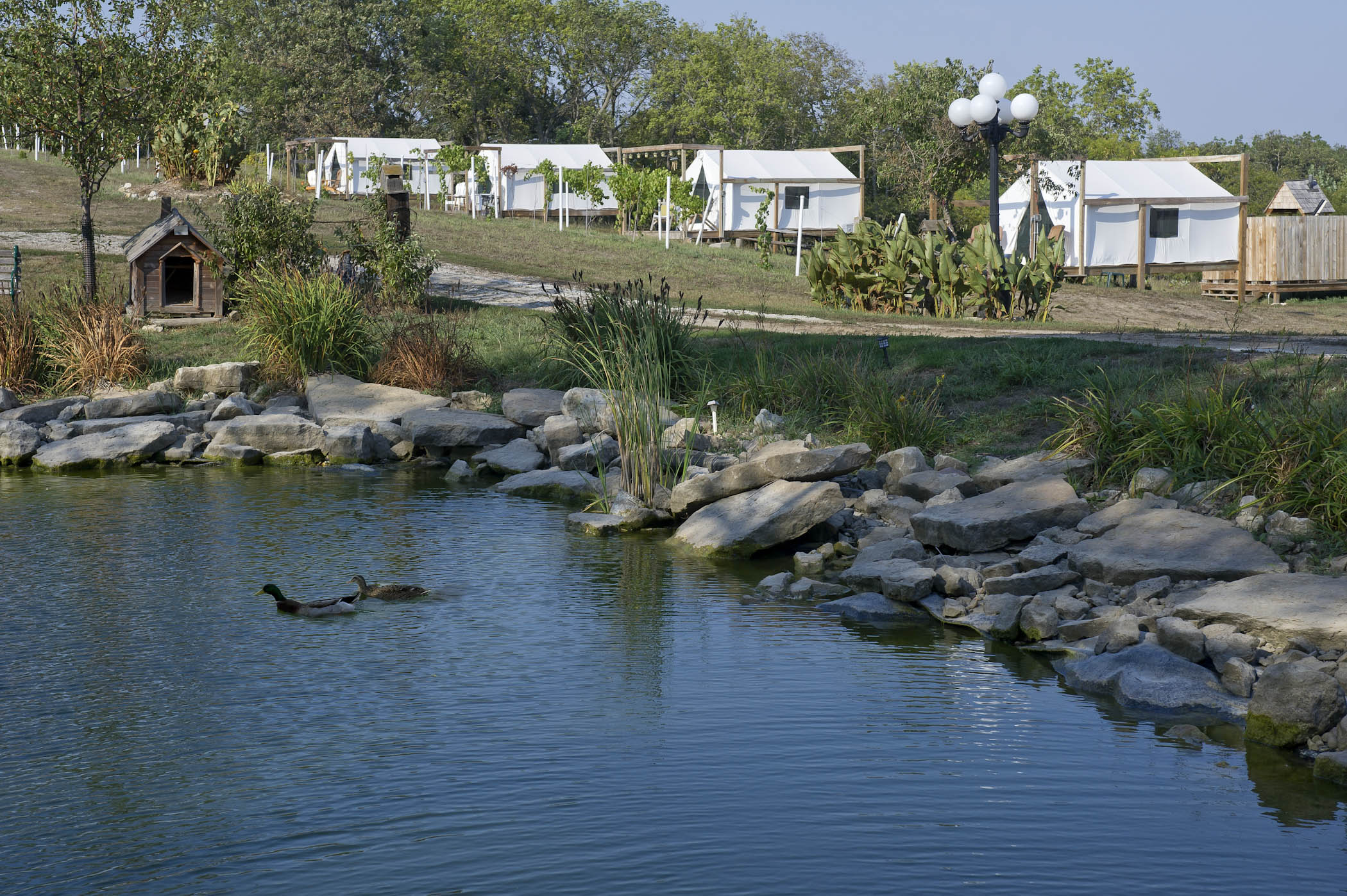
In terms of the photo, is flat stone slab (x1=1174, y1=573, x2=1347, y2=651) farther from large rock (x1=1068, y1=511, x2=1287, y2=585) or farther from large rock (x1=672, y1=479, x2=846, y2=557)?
large rock (x1=672, y1=479, x2=846, y2=557)

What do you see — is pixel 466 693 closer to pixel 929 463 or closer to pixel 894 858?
pixel 894 858

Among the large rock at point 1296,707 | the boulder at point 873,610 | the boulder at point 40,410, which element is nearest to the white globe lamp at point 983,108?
the boulder at point 873,610

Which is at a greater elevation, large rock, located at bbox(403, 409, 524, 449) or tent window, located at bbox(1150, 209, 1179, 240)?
tent window, located at bbox(1150, 209, 1179, 240)

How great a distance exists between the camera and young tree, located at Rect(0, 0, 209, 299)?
16.6 meters

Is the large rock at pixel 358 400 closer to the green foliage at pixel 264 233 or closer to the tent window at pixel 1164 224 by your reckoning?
the green foliage at pixel 264 233

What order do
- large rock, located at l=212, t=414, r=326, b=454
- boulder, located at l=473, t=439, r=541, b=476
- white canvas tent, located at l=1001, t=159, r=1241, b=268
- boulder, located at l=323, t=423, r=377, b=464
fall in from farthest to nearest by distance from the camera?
white canvas tent, located at l=1001, t=159, r=1241, b=268 < large rock, located at l=212, t=414, r=326, b=454 < boulder, located at l=323, t=423, r=377, b=464 < boulder, located at l=473, t=439, r=541, b=476

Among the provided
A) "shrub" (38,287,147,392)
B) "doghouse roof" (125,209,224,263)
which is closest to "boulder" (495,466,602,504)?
"shrub" (38,287,147,392)

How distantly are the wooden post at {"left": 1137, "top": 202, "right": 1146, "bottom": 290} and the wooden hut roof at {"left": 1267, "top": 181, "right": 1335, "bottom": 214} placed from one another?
8195 mm

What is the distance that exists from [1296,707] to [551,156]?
38490 mm

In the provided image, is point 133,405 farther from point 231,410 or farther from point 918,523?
point 918,523

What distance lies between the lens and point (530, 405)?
1347 cm

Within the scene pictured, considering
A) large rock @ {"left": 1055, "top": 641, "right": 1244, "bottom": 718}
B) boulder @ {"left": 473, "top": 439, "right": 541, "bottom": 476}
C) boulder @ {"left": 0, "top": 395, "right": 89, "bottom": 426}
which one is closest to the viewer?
large rock @ {"left": 1055, "top": 641, "right": 1244, "bottom": 718}

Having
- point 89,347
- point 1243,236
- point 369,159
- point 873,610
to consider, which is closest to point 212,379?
point 89,347

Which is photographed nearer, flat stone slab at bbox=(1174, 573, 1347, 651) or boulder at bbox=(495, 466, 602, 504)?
flat stone slab at bbox=(1174, 573, 1347, 651)
